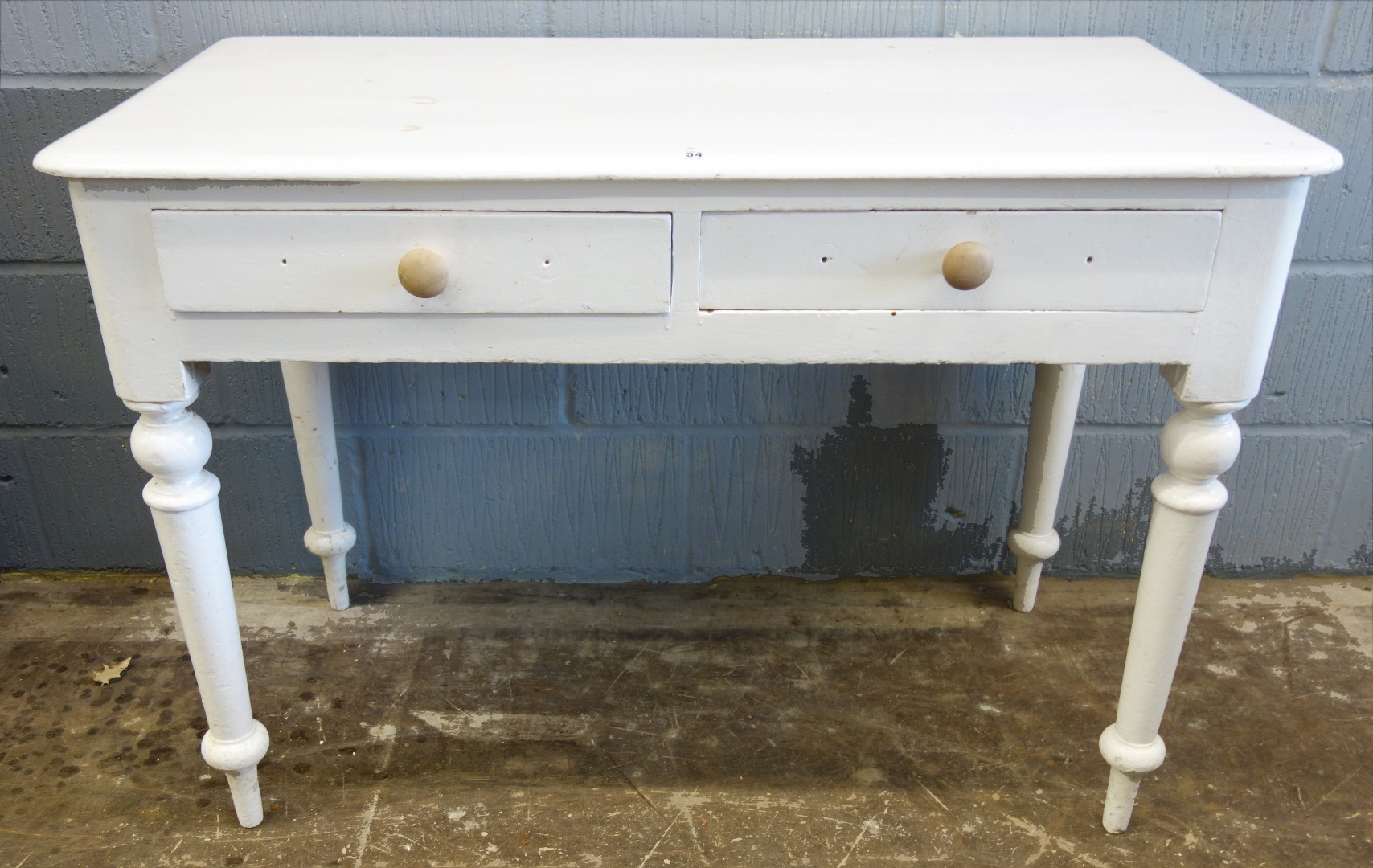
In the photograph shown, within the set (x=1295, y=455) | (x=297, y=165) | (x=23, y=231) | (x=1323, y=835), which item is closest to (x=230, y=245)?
(x=297, y=165)

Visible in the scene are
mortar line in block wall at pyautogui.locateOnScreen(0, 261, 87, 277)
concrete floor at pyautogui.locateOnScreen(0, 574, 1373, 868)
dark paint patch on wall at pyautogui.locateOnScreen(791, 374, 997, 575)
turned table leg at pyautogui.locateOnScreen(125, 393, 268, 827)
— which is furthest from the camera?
dark paint patch on wall at pyautogui.locateOnScreen(791, 374, 997, 575)

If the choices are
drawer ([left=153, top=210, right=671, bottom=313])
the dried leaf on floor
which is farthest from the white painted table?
the dried leaf on floor

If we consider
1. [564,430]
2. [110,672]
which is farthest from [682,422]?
[110,672]

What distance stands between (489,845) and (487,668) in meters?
0.33

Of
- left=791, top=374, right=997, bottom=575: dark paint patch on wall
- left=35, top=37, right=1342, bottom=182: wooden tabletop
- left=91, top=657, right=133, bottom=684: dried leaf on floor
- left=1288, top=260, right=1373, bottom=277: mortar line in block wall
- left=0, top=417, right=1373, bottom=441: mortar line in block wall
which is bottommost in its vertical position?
left=91, top=657, right=133, bottom=684: dried leaf on floor

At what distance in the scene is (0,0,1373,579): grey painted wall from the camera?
1.43 m

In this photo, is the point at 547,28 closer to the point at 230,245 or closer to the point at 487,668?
the point at 230,245

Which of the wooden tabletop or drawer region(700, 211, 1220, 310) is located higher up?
the wooden tabletop

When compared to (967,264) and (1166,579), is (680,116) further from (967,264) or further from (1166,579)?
(1166,579)

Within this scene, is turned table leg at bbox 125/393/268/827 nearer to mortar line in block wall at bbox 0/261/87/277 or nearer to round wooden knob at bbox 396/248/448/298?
round wooden knob at bbox 396/248/448/298

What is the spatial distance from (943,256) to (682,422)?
72cm

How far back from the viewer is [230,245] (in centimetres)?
96

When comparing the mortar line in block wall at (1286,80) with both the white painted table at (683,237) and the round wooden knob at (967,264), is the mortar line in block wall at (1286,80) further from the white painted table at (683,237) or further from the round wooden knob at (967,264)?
the round wooden knob at (967,264)

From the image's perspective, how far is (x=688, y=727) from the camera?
142cm
